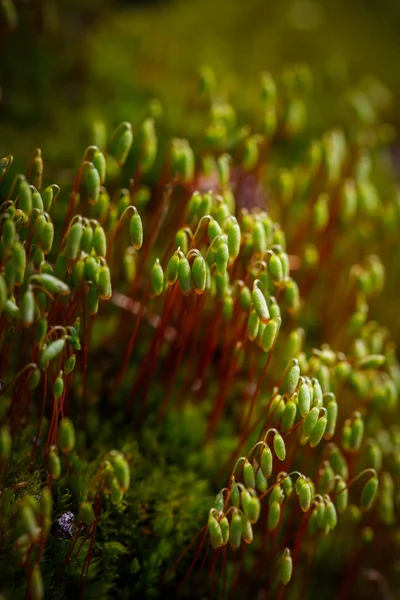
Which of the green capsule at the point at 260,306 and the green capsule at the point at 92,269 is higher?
the green capsule at the point at 260,306

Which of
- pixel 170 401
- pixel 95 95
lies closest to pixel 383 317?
pixel 170 401

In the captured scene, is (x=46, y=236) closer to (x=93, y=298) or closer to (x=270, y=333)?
(x=93, y=298)

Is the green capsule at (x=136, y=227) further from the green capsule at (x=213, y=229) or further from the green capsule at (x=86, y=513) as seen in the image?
the green capsule at (x=86, y=513)

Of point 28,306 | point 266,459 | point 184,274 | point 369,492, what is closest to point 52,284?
point 28,306

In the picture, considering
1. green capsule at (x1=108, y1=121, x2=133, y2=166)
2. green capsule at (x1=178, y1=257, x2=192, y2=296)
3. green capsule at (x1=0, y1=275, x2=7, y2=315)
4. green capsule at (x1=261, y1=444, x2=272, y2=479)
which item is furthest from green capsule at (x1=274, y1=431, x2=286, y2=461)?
green capsule at (x1=108, y1=121, x2=133, y2=166)

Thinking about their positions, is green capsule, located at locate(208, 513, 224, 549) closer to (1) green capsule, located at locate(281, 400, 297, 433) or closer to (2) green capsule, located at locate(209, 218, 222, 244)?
(1) green capsule, located at locate(281, 400, 297, 433)

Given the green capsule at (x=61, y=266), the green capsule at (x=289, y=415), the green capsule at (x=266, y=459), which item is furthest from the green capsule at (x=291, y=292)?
Result: the green capsule at (x=61, y=266)
